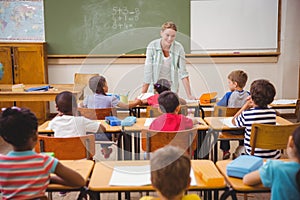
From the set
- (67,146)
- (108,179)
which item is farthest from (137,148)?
(108,179)

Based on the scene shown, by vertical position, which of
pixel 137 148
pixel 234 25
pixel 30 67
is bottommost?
pixel 137 148

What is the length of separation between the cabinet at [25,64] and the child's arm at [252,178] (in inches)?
190

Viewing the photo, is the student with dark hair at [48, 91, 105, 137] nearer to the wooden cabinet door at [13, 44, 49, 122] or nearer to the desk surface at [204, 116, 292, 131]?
the desk surface at [204, 116, 292, 131]

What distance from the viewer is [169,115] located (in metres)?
2.85

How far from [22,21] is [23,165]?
498 cm

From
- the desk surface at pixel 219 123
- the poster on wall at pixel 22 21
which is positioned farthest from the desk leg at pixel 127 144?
the poster on wall at pixel 22 21

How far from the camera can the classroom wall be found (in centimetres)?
617

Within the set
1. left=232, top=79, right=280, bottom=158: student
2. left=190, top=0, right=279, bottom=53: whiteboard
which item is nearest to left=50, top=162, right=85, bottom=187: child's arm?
left=232, top=79, right=280, bottom=158: student

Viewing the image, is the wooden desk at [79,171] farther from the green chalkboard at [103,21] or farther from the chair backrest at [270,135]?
the green chalkboard at [103,21]

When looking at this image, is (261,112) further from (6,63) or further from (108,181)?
(6,63)

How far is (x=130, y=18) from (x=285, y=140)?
13.3 ft

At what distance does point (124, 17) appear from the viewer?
6.23 meters

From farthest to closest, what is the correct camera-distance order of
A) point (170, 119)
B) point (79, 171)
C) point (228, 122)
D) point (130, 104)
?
point (130, 104) → point (228, 122) → point (170, 119) → point (79, 171)

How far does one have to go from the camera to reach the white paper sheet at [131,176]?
75.9 inches
